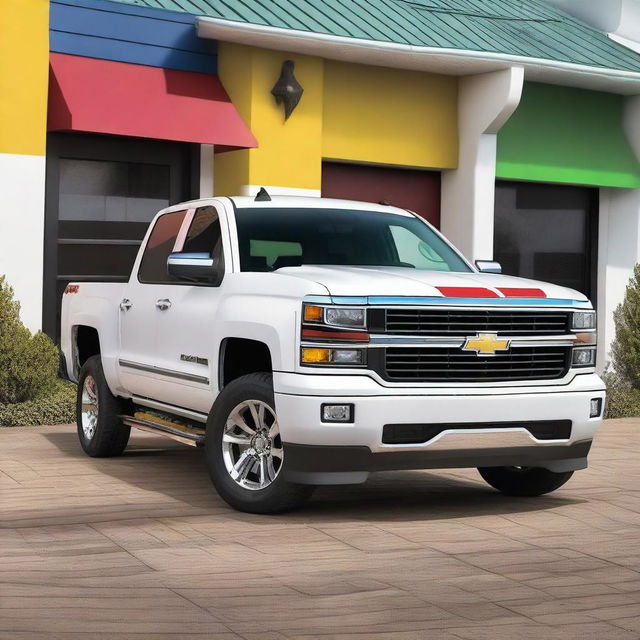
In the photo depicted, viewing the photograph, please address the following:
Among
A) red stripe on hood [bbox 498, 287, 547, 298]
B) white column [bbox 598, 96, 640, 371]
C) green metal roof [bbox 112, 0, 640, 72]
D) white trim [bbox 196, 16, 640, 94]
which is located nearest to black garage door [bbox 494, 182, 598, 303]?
white column [bbox 598, 96, 640, 371]

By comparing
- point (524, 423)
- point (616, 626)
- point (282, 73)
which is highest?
point (282, 73)

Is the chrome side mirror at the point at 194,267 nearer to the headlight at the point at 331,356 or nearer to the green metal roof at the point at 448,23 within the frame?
the headlight at the point at 331,356

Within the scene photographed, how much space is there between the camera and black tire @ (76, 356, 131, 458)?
33.0 ft

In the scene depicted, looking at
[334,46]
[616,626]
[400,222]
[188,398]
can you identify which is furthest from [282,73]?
[616,626]

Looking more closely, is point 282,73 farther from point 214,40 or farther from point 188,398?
point 188,398

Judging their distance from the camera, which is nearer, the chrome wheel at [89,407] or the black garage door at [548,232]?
the chrome wheel at [89,407]

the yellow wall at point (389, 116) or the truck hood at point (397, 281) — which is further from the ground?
the yellow wall at point (389, 116)

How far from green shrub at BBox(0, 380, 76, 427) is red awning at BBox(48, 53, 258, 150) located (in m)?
2.65

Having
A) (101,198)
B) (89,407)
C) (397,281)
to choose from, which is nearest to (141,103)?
(101,198)

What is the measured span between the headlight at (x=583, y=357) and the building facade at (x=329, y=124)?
21.5 ft

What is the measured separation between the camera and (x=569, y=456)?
799 cm

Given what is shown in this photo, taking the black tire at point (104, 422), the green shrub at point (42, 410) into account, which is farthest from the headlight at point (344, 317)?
the green shrub at point (42, 410)

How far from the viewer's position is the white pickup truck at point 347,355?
7.31 m

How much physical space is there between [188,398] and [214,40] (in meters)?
6.67
